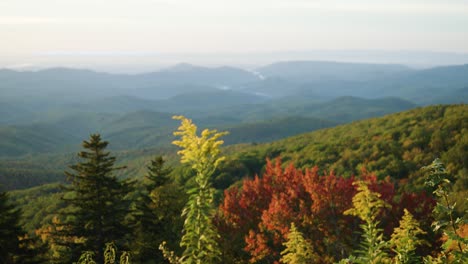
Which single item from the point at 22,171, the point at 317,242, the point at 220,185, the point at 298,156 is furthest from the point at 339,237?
the point at 22,171

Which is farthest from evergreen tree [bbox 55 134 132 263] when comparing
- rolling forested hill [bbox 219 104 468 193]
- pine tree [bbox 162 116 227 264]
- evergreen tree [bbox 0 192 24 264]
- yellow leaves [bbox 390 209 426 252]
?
rolling forested hill [bbox 219 104 468 193]

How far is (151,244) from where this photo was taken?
21.5 meters

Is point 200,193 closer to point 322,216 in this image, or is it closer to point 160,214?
point 322,216

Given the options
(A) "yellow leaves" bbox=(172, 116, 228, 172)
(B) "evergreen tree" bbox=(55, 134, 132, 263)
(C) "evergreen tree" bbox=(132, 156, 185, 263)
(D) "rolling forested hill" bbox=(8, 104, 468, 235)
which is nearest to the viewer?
(A) "yellow leaves" bbox=(172, 116, 228, 172)

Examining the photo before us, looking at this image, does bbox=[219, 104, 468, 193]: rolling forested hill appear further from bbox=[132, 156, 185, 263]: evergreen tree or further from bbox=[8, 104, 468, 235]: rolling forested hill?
bbox=[132, 156, 185, 263]: evergreen tree

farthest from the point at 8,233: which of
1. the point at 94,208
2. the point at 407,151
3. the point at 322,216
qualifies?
the point at 407,151

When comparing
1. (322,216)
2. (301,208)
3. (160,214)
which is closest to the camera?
(322,216)

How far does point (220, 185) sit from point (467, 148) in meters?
27.8

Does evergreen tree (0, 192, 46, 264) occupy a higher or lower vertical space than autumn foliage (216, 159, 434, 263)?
lower

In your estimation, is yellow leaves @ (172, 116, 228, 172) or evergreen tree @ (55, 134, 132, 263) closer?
yellow leaves @ (172, 116, 228, 172)

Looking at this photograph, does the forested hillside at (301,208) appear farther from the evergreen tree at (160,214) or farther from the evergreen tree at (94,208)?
the evergreen tree at (94,208)

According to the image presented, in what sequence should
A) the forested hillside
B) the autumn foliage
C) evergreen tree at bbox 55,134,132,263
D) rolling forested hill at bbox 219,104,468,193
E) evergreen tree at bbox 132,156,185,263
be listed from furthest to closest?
1. rolling forested hill at bbox 219,104,468,193
2. evergreen tree at bbox 132,156,185,263
3. evergreen tree at bbox 55,134,132,263
4. the autumn foliage
5. the forested hillside

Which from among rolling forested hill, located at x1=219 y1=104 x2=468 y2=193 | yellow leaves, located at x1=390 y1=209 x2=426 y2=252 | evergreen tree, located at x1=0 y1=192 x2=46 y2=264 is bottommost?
evergreen tree, located at x1=0 y1=192 x2=46 y2=264

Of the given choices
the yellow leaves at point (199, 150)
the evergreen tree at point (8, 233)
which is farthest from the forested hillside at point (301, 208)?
the evergreen tree at point (8, 233)
